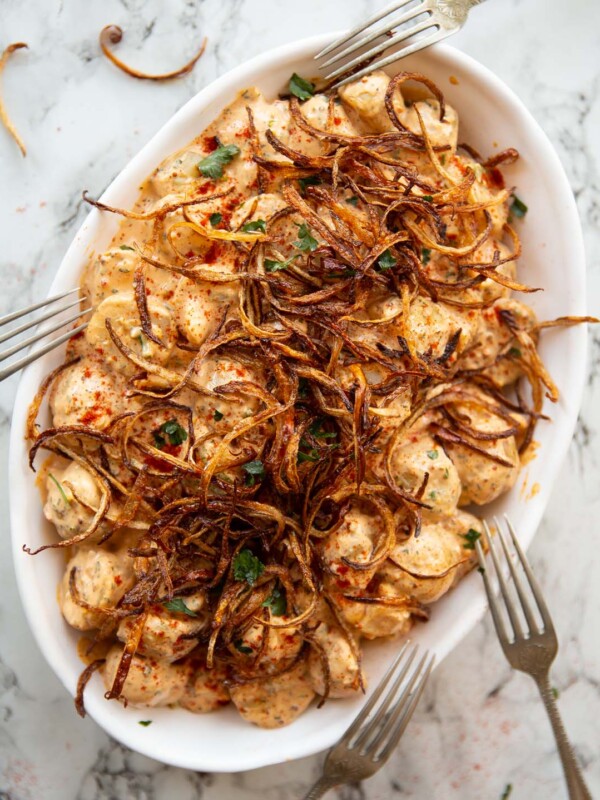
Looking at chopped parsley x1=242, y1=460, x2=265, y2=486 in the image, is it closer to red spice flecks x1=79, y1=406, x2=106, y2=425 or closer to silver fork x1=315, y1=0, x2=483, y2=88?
red spice flecks x1=79, y1=406, x2=106, y2=425

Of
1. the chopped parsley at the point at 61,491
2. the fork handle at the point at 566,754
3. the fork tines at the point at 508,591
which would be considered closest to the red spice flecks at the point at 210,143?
the chopped parsley at the point at 61,491

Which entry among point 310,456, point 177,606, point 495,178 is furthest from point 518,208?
point 177,606

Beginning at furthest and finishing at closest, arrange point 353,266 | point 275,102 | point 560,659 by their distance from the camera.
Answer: point 560,659
point 275,102
point 353,266

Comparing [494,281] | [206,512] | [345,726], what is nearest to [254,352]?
[206,512]

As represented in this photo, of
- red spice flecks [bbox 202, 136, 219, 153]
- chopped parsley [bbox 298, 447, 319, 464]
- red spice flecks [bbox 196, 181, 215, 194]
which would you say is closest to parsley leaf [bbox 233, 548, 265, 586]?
chopped parsley [bbox 298, 447, 319, 464]

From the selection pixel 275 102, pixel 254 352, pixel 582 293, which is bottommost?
pixel 582 293

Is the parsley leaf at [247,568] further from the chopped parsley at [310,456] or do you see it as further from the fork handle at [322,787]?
the fork handle at [322,787]

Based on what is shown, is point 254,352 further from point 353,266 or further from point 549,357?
point 549,357
